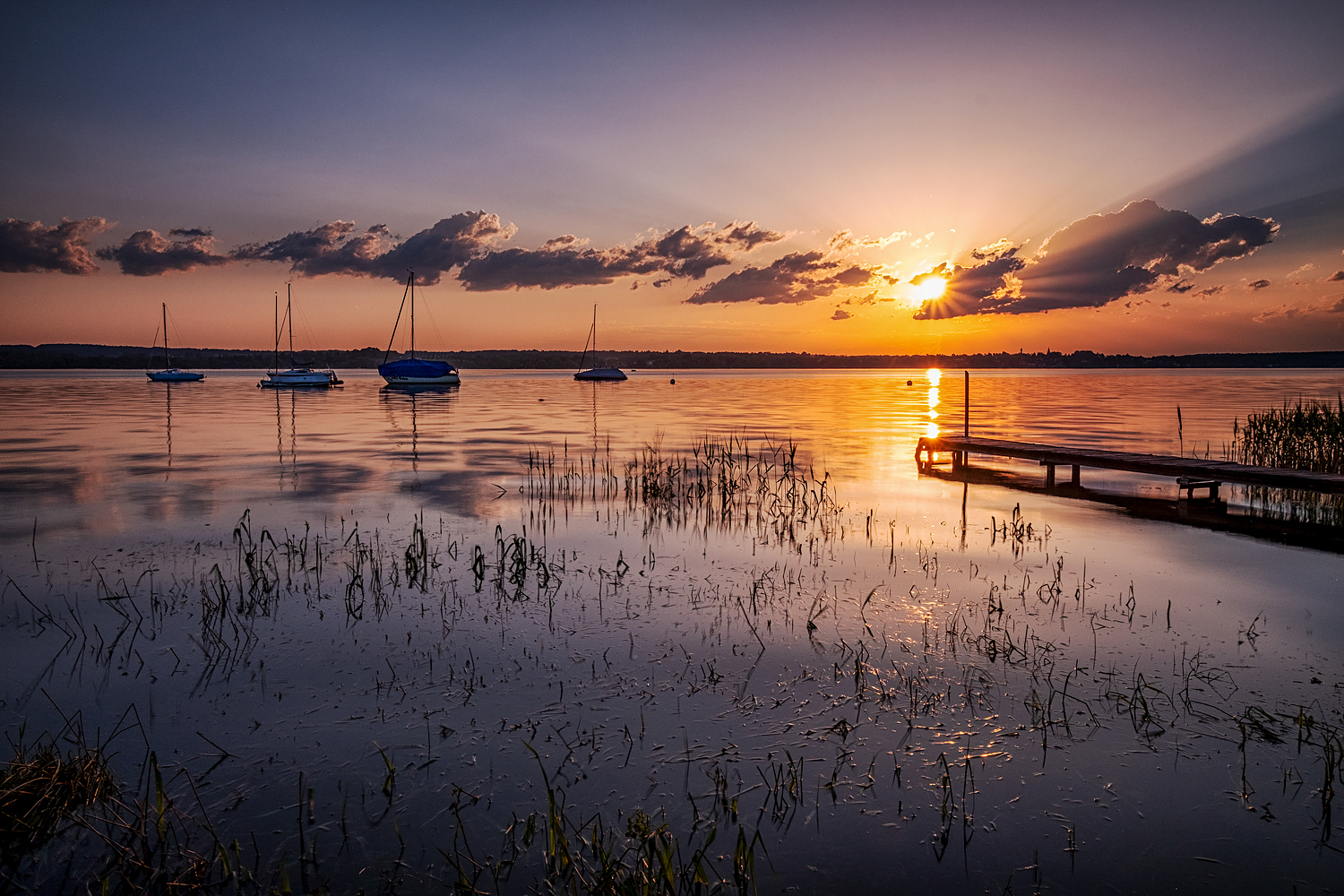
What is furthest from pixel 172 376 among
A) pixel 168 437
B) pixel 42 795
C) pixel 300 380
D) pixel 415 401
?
pixel 42 795

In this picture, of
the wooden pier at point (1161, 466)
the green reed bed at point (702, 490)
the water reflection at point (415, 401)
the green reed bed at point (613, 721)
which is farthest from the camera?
the water reflection at point (415, 401)

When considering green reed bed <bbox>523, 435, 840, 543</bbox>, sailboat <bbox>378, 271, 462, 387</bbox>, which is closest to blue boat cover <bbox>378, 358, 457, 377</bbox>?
sailboat <bbox>378, 271, 462, 387</bbox>

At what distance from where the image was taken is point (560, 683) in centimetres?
779

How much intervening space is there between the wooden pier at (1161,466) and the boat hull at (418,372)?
259 feet

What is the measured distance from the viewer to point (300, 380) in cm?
9638

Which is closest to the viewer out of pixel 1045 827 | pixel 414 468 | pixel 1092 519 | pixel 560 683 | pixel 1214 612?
pixel 1045 827

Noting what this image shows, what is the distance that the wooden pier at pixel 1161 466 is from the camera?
55.6ft

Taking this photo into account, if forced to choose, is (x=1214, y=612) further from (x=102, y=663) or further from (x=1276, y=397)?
(x=1276, y=397)

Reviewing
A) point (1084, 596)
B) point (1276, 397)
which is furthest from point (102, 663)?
point (1276, 397)

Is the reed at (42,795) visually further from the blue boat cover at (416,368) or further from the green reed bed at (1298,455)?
the blue boat cover at (416,368)

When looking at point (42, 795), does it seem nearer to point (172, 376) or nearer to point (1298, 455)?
point (1298, 455)

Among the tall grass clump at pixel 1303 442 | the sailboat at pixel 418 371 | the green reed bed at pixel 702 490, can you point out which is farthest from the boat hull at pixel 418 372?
the tall grass clump at pixel 1303 442

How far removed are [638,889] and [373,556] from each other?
9638 millimetres

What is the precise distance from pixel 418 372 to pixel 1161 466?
90.5 metres
